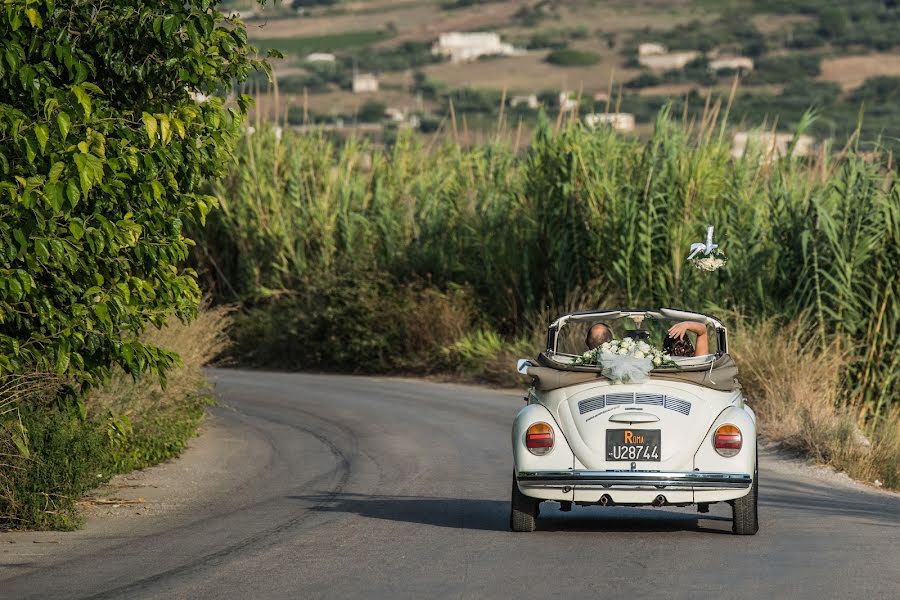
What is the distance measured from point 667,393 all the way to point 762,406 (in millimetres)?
8934

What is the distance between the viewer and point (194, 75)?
11.4 metres

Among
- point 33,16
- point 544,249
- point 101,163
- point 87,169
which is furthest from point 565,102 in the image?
point 87,169

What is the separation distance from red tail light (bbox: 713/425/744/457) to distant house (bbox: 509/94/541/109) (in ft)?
232

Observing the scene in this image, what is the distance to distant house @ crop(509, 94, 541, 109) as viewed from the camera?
81.9 metres

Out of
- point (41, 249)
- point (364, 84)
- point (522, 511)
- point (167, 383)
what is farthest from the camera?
point (364, 84)

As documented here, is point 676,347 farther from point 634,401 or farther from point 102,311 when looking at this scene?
point 102,311

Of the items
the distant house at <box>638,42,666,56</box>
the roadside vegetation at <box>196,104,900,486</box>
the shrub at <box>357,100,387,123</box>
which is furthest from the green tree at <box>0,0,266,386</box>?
the distant house at <box>638,42,666,56</box>

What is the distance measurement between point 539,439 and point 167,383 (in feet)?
22.3

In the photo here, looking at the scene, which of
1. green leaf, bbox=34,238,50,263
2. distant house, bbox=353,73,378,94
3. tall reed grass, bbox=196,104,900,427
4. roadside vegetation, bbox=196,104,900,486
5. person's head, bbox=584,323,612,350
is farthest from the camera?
distant house, bbox=353,73,378,94

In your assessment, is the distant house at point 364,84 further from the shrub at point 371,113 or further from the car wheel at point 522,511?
the car wheel at point 522,511

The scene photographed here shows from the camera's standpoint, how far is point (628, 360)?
10820mm

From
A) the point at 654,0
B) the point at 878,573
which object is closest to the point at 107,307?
the point at 878,573

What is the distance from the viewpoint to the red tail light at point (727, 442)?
10617mm

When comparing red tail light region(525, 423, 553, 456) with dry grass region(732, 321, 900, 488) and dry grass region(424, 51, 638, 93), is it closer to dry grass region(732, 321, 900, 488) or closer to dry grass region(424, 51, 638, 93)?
dry grass region(732, 321, 900, 488)
